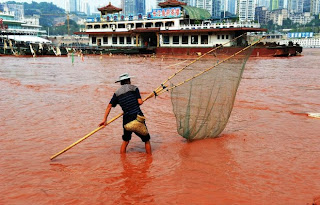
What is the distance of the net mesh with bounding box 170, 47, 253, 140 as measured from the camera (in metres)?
5.73

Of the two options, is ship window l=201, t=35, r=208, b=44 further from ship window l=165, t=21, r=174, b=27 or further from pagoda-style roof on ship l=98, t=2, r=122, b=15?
pagoda-style roof on ship l=98, t=2, r=122, b=15

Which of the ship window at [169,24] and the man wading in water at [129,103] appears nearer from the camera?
the man wading in water at [129,103]

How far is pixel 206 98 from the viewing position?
5.82 metres

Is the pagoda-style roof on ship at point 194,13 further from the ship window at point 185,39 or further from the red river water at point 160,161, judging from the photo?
the red river water at point 160,161

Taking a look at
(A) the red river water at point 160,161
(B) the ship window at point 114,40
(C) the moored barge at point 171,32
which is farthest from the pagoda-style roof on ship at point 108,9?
(A) the red river water at point 160,161

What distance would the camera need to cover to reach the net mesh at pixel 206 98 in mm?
5730

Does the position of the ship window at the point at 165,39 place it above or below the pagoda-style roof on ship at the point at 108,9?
below

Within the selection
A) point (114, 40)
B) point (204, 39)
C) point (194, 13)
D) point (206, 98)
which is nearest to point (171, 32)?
point (204, 39)

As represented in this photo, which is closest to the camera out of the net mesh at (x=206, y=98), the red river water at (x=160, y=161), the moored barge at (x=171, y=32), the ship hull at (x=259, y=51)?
the red river water at (x=160, y=161)

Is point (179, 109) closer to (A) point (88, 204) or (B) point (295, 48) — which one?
(A) point (88, 204)

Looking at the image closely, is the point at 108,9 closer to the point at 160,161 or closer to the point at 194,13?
the point at 194,13

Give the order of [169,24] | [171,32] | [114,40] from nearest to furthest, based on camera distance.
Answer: [171,32] → [169,24] → [114,40]

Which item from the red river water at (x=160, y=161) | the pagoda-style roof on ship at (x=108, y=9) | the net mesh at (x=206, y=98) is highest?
the pagoda-style roof on ship at (x=108, y=9)

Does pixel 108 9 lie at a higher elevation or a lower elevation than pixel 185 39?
higher
